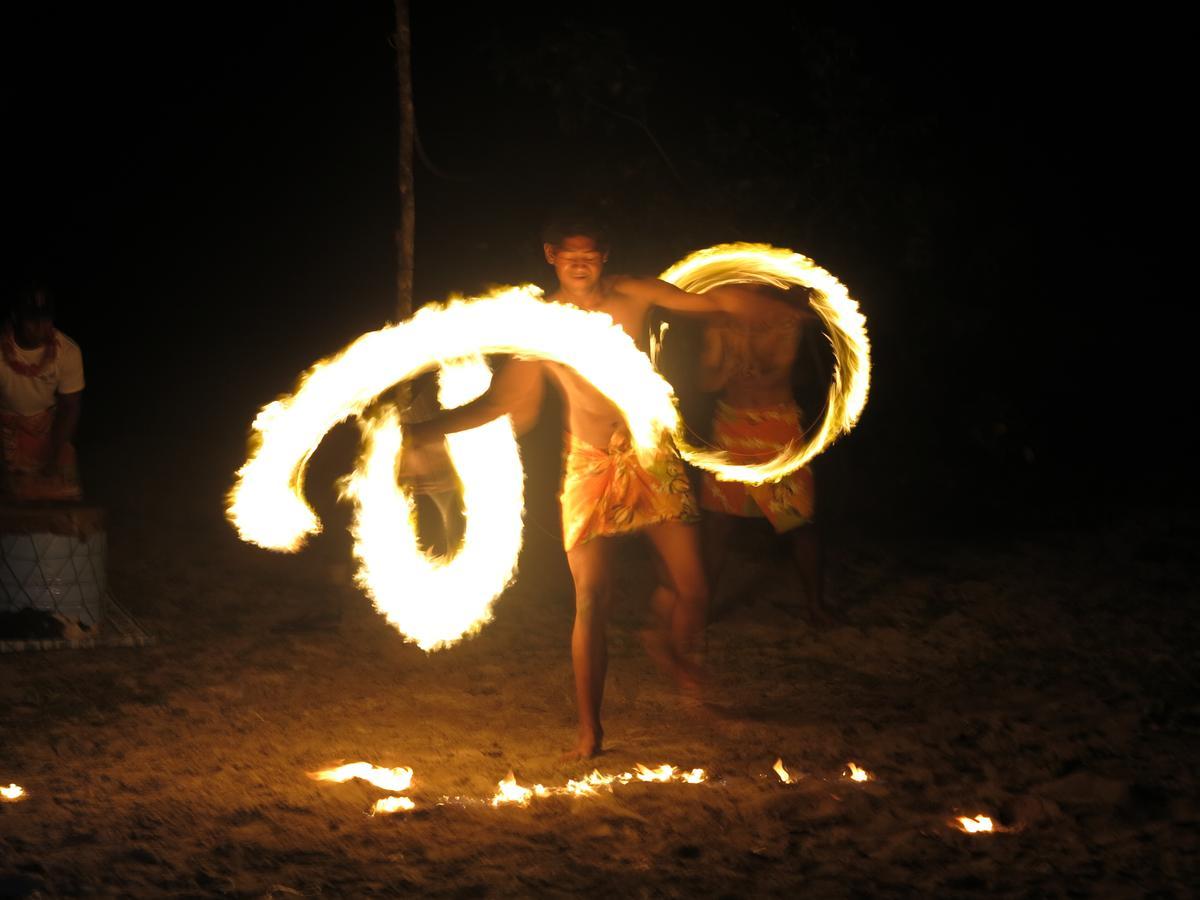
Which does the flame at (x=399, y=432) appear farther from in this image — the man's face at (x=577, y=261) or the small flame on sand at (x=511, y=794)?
the small flame on sand at (x=511, y=794)

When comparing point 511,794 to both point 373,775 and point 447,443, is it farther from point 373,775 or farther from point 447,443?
point 447,443

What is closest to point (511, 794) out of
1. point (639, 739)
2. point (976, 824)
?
point (639, 739)

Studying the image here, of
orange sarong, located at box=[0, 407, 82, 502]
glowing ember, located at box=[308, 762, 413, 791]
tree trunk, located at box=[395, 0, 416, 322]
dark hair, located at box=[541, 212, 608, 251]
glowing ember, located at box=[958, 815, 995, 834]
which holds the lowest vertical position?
glowing ember, located at box=[958, 815, 995, 834]

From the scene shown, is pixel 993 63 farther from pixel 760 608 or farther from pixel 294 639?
pixel 294 639

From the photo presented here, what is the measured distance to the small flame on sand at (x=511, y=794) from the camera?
4605 millimetres

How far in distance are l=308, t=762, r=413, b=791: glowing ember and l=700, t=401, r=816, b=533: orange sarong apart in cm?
237

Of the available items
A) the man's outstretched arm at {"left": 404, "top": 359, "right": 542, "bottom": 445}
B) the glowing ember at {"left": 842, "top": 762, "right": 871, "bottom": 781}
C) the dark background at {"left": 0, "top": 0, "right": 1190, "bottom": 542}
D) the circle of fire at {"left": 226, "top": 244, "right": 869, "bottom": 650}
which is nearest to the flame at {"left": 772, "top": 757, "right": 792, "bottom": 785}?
the glowing ember at {"left": 842, "top": 762, "right": 871, "bottom": 781}

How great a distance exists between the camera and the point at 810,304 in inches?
252

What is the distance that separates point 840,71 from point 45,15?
7166 millimetres

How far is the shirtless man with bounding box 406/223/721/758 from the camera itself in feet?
16.2

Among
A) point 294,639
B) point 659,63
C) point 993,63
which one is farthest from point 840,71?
point 294,639

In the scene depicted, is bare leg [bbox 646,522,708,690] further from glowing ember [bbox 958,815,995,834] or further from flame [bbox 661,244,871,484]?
glowing ember [bbox 958,815,995,834]

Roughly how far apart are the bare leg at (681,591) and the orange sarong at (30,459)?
11.1 feet

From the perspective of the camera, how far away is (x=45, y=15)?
11766 mm
